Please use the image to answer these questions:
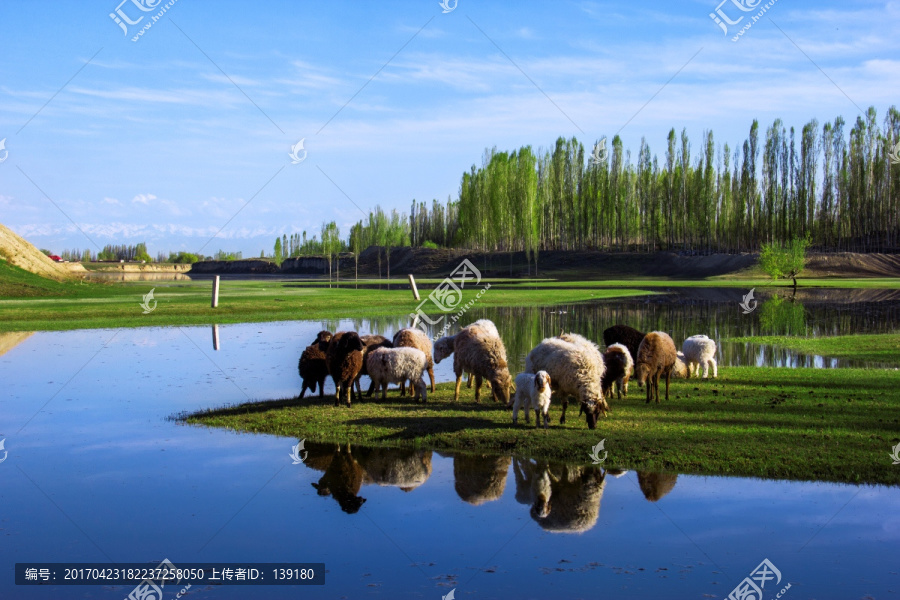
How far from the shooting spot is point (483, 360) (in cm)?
1584

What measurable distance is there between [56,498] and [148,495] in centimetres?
120

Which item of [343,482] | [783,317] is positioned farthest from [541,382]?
[783,317]

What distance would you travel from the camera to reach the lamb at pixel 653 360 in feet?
51.7

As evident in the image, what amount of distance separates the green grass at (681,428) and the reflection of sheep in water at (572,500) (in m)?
0.55

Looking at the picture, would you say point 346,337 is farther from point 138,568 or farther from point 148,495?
point 138,568

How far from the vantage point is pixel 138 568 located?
25.2 ft

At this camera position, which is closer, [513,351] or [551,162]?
[513,351]

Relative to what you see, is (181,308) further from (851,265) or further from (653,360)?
(851,265)

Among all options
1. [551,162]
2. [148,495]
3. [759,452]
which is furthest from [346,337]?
[551,162]

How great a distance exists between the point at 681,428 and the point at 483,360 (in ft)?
14.7

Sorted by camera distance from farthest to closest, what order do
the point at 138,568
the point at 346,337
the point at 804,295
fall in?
1. the point at 804,295
2. the point at 346,337
3. the point at 138,568

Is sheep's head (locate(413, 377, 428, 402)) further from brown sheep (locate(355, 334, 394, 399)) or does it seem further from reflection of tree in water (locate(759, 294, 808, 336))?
reflection of tree in water (locate(759, 294, 808, 336))

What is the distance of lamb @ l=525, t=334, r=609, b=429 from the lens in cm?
1331

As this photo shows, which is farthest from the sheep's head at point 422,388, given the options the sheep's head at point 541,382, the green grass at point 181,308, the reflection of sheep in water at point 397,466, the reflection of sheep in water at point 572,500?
the green grass at point 181,308
